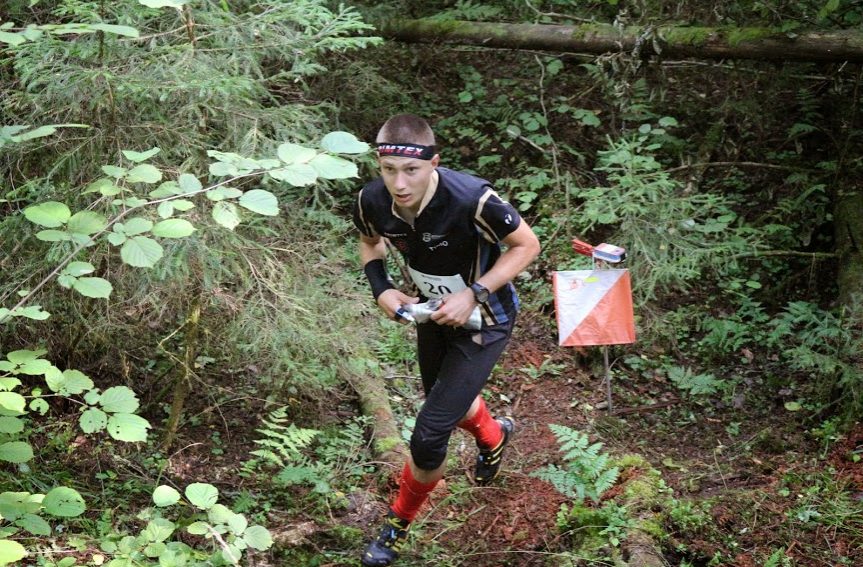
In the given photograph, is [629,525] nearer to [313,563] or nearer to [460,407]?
[460,407]

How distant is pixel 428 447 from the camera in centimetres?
436

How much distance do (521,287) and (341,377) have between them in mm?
2604

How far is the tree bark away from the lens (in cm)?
754

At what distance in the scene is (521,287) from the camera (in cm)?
809

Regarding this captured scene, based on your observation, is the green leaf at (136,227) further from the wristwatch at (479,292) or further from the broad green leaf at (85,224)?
the wristwatch at (479,292)

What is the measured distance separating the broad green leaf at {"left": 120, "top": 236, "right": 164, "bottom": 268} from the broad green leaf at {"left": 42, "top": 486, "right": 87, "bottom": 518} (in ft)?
3.10

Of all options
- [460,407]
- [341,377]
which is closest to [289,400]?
[341,377]

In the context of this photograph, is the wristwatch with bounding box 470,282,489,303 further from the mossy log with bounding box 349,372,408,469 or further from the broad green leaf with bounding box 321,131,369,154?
the mossy log with bounding box 349,372,408,469

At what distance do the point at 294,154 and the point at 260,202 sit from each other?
0.21 meters

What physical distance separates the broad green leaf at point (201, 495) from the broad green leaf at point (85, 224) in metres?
1.00

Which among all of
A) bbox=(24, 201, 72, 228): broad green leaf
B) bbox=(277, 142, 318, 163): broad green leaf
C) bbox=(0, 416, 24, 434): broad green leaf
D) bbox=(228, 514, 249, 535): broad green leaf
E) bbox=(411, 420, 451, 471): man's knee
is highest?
bbox=(277, 142, 318, 163): broad green leaf

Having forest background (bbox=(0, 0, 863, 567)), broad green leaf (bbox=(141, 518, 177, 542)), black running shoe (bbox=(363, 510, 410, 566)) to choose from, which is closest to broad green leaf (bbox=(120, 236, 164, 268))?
forest background (bbox=(0, 0, 863, 567))

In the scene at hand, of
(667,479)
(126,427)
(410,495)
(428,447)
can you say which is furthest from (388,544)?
(667,479)

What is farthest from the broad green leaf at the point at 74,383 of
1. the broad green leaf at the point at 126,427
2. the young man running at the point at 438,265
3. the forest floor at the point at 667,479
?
the forest floor at the point at 667,479
